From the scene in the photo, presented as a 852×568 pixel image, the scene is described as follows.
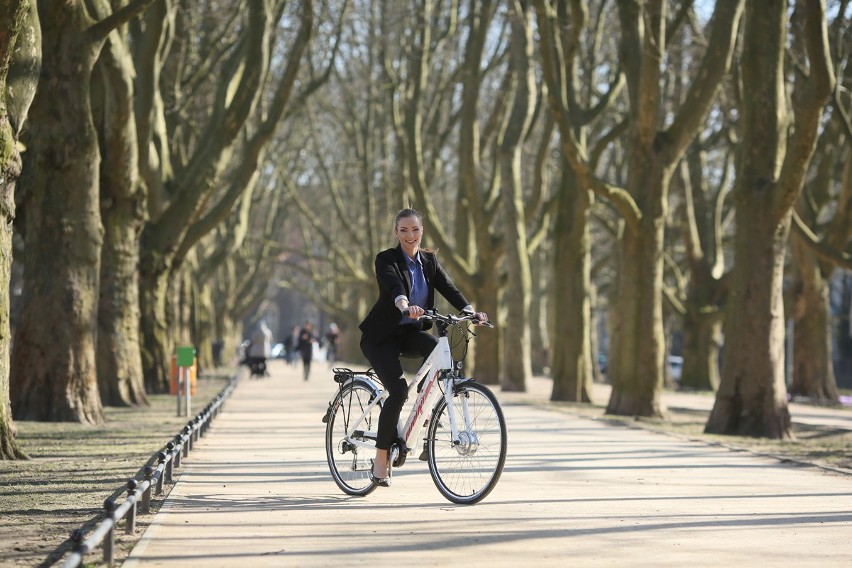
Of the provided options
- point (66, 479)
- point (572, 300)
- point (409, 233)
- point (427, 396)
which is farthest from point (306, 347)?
point (427, 396)

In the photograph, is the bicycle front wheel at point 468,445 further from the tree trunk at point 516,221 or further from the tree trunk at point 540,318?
the tree trunk at point 540,318

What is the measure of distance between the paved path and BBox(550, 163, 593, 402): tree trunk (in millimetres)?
12739

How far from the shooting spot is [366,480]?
10273 mm

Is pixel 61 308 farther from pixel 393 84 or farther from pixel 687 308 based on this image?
pixel 687 308

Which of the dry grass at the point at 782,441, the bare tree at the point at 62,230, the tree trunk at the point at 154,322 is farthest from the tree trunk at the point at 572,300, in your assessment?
the bare tree at the point at 62,230

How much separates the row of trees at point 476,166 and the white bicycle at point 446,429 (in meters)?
3.58

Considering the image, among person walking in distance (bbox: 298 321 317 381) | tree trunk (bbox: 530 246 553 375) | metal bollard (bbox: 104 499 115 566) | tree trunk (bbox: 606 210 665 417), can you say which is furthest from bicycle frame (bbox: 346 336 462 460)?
tree trunk (bbox: 530 246 553 375)

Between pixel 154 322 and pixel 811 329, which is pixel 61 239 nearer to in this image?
pixel 154 322

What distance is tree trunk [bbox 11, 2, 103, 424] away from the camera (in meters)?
15.9

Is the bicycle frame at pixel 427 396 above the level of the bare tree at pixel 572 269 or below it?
below

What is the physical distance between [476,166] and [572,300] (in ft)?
22.2

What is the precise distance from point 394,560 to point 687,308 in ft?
103

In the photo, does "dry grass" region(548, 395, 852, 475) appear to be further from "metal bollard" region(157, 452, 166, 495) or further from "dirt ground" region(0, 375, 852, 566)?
"metal bollard" region(157, 452, 166, 495)

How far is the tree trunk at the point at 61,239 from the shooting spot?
52.1 ft
